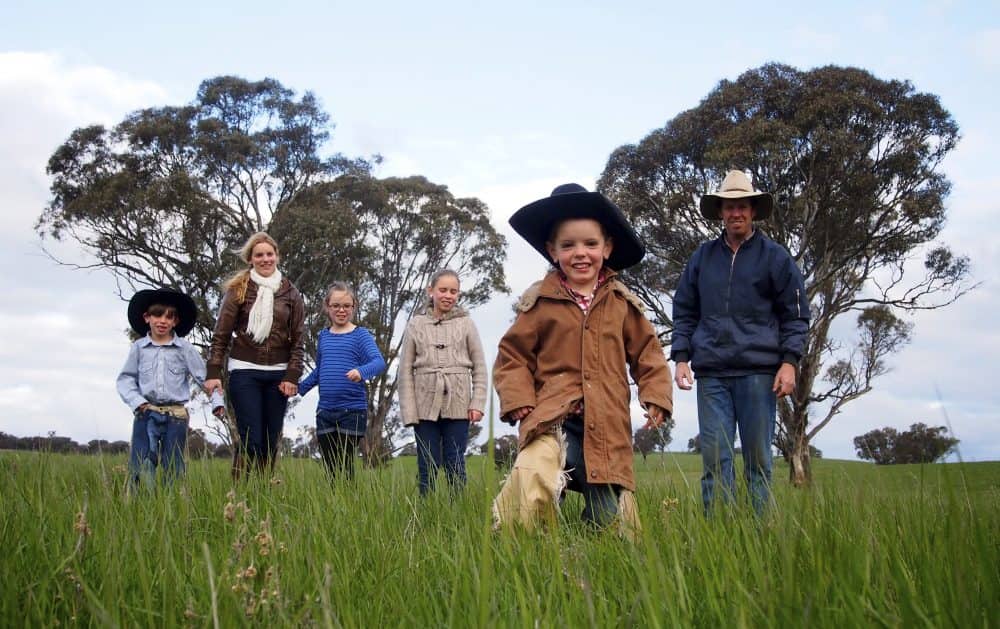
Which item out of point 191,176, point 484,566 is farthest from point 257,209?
point 484,566

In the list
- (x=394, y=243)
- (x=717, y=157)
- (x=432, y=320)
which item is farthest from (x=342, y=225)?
(x=432, y=320)

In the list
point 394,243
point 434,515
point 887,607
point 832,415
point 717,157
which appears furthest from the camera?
point 394,243

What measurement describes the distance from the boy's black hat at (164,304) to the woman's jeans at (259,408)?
1.95ft

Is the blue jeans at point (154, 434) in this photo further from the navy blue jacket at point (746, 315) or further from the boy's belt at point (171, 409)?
the navy blue jacket at point (746, 315)

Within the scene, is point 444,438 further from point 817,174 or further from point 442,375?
point 817,174

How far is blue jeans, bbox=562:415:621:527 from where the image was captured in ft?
14.1

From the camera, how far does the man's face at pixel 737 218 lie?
572 centimetres

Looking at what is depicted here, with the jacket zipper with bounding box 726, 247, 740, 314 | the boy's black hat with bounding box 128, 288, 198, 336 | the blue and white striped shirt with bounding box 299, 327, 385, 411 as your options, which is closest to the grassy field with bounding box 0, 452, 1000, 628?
the jacket zipper with bounding box 726, 247, 740, 314

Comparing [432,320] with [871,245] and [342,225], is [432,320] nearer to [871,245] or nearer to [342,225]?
[871,245]

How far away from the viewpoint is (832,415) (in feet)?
76.5

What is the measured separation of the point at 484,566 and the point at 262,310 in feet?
20.6

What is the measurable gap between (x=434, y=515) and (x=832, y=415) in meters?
21.0

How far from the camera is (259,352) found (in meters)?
7.11

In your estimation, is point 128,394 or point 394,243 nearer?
point 128,394
